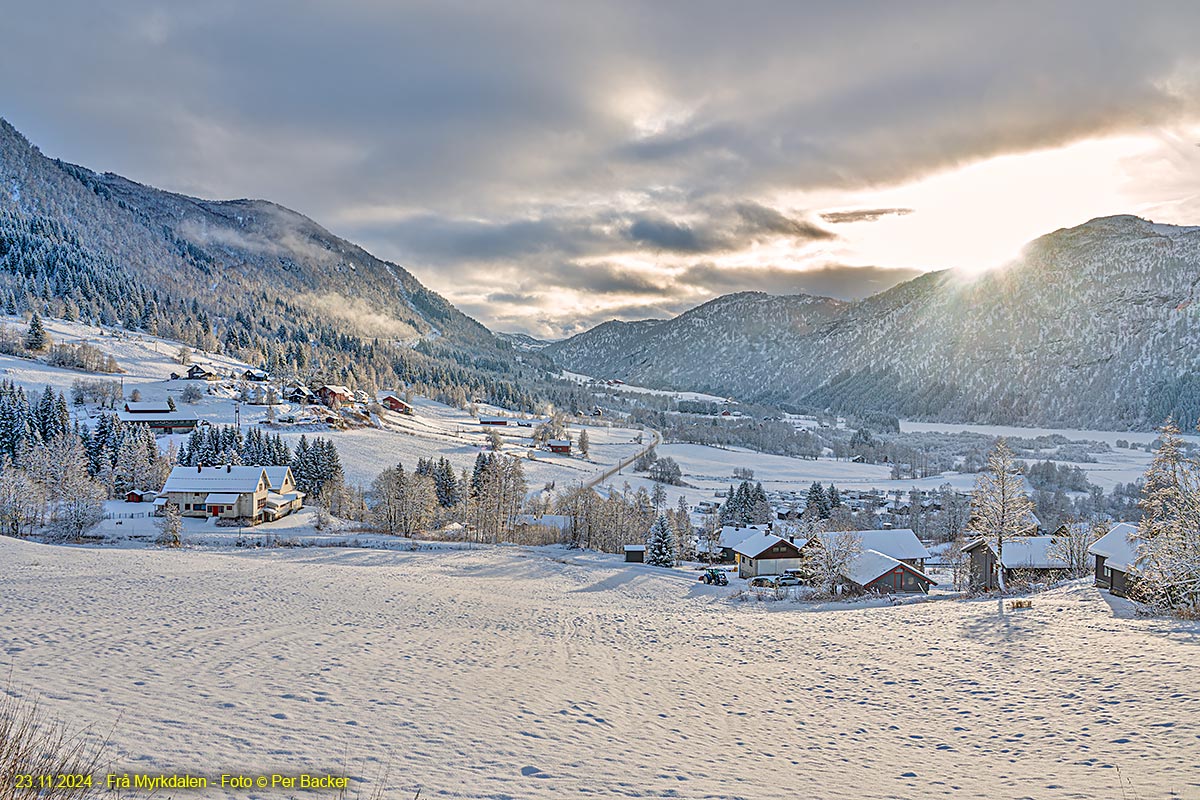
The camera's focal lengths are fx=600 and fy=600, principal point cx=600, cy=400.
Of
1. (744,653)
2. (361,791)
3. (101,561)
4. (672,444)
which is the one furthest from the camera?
(672,444)

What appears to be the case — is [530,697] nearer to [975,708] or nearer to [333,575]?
[975,708]

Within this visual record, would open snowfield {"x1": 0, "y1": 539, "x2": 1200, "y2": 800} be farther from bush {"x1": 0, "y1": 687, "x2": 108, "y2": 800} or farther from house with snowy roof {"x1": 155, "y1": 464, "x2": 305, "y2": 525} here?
house with snowy roof {"x1": 155, "y1": 464, "x2": 305, "y2": 525}

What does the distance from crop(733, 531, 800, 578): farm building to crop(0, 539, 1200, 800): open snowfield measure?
22.5 m

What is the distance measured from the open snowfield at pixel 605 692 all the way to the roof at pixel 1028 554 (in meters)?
21.7

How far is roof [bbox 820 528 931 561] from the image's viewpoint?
4466 cm

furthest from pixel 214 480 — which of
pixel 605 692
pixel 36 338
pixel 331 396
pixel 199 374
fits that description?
pixel 36 338

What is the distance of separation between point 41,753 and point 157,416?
4055 inches

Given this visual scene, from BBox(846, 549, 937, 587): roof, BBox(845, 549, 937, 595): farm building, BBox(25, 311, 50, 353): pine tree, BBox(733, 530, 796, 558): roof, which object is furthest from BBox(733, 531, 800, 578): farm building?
BBox(25, 311, 50, 353): pine tree

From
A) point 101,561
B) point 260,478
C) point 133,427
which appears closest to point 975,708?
point 101,561

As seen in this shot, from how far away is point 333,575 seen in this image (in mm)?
30984

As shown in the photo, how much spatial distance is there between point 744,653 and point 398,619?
12247mm

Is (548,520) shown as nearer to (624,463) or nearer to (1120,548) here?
(1120,548)

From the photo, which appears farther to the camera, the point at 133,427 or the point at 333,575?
the point at 133,427

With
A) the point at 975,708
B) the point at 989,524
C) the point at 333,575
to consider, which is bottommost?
the point at 333,575
